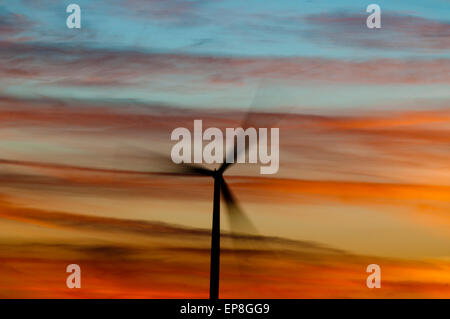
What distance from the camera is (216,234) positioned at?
240 feet

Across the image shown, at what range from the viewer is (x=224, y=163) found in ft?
227
